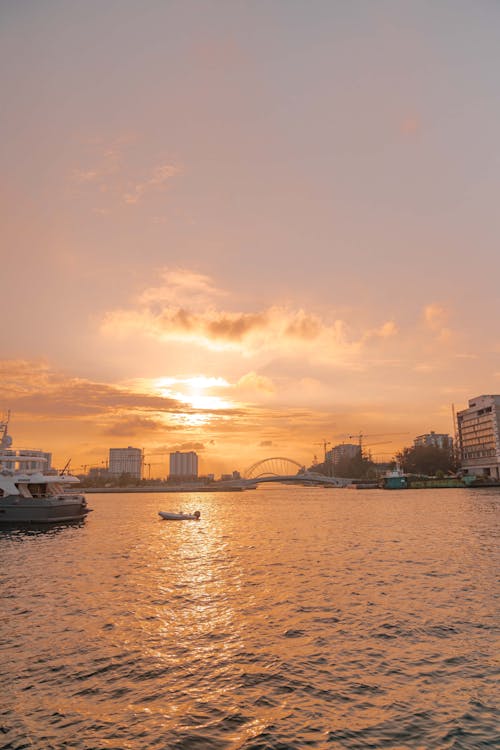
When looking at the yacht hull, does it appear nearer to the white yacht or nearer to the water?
the white yacht

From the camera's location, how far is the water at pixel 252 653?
1403 centimetres

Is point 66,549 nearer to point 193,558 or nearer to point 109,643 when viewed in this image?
point 193,558

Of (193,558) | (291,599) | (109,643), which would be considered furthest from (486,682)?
(193,558)

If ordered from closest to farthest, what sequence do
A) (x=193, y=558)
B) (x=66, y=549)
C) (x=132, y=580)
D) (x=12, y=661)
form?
(x=12, y=661)
(x=132, y=580)
(x=193, y=558)
(x=66, y=549)

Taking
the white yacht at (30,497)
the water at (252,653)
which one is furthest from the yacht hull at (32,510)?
the water at (252,653)

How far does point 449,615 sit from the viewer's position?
79.8 ft

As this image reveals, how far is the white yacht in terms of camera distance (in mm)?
67750

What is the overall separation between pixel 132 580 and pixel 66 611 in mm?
9186

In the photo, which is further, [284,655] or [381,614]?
[381,614]

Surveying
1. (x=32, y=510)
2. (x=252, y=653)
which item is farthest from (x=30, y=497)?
(x=252, y=653)

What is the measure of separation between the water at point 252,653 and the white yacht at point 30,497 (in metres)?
27.8

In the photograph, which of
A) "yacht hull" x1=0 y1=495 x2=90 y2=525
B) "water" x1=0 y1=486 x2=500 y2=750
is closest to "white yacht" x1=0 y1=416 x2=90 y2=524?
"yacht hull" x1=0 y1=495 x2=90 y2=525

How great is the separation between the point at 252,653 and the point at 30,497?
59008 millimetres

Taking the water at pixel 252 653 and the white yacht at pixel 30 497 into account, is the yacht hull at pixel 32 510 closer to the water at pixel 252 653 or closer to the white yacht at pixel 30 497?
the white yacht at pixel 30 497
